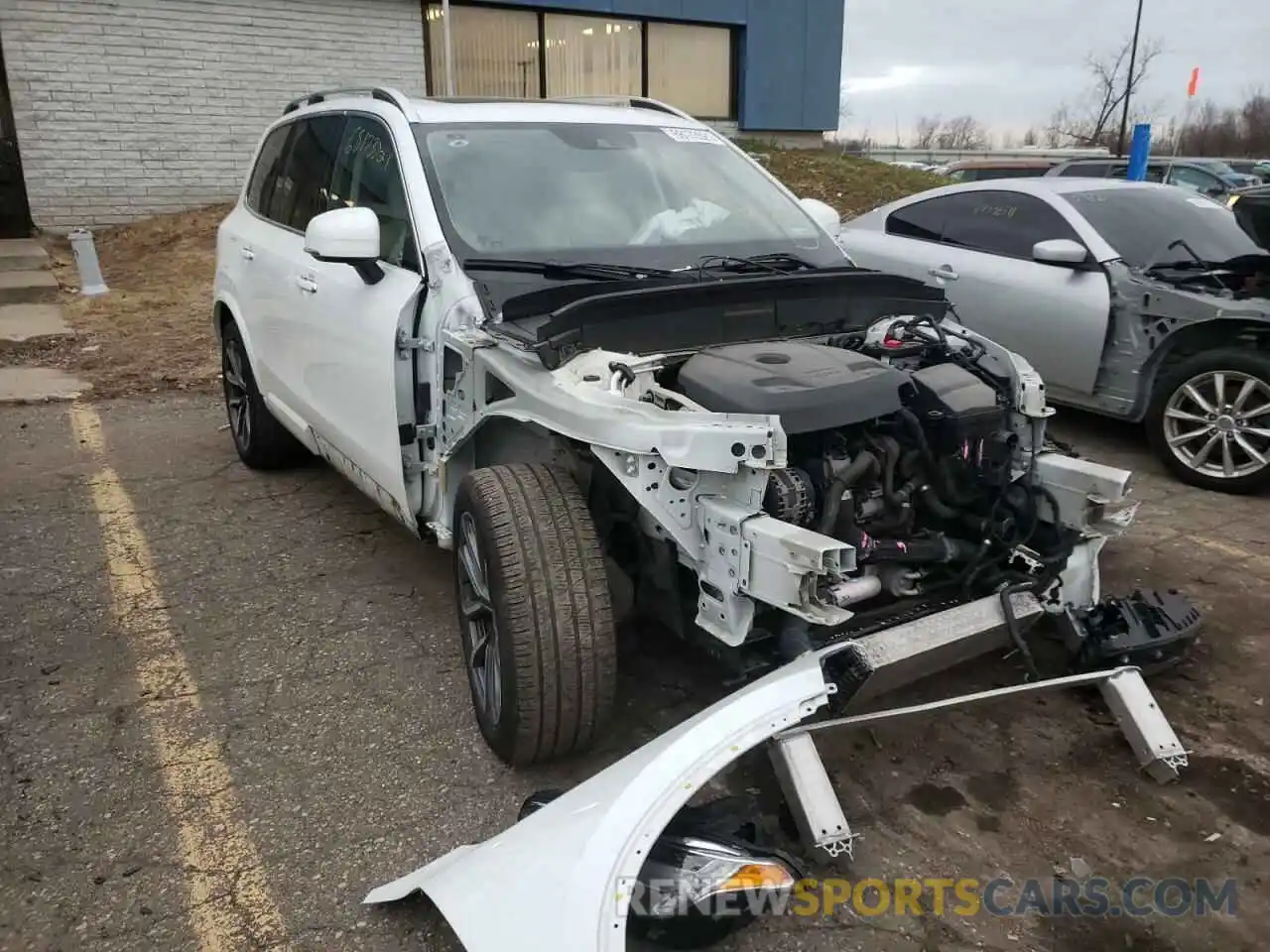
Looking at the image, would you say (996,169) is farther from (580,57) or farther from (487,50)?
(487,50)

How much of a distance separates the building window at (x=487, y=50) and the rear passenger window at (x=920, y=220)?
351 inches

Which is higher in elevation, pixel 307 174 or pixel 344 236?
pixel 307 174

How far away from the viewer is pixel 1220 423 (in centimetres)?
520

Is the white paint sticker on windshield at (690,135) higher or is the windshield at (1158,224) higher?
the white paint sticker on windshield at (690,135)

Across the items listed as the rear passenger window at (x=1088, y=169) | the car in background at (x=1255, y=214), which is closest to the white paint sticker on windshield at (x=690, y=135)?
the car in background at (x=1255, y=214)

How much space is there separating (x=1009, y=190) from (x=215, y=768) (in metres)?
5.71

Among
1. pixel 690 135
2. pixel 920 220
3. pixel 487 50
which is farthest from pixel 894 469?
pixel 487 50

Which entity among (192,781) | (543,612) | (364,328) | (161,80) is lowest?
(192,781)

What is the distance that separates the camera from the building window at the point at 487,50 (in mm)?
14234

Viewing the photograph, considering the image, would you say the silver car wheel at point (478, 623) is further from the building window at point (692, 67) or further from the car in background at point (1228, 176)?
the car in background at point (1228, 176)

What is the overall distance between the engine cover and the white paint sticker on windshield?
5.45 feet

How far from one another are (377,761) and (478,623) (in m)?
0.51

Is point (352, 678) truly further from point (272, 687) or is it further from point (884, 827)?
point (884, 827)

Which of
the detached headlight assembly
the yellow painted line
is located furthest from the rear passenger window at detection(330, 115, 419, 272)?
the detached headlight assembly
